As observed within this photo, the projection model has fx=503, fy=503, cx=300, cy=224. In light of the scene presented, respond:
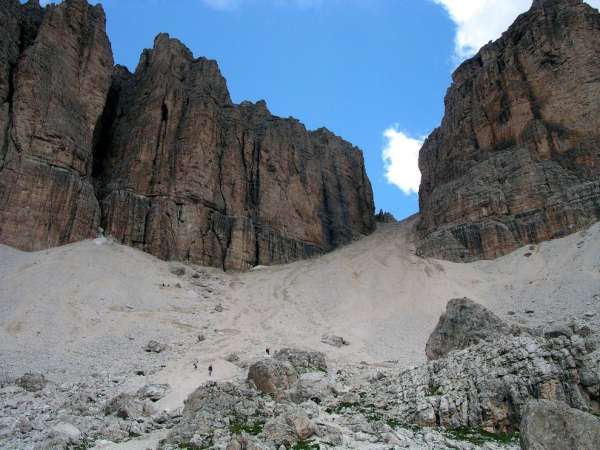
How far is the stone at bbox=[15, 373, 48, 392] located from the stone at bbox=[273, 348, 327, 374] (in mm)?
10475

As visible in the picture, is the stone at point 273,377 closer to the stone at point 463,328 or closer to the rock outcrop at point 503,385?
the rock outcrop at point 503,385

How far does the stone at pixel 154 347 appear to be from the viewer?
29814mm

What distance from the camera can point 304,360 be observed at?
2514cm

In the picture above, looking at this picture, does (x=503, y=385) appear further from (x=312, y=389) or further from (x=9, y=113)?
(x=9, y=113)

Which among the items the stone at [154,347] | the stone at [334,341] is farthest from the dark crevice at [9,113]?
the stone at [334,341]

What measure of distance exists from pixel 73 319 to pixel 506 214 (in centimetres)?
4097

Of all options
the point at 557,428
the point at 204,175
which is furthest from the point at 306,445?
the point at 204,175

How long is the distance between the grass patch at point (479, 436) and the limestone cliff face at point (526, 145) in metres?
37.9

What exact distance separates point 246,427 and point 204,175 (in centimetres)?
4604

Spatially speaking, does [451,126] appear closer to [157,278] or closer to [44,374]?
[157,278]

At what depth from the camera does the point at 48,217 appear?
4441cm

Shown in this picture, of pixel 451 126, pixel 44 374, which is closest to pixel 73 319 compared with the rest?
pixel 44 374

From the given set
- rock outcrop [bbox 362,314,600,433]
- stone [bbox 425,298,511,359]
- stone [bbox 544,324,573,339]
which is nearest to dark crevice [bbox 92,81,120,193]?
stone [bbox 425,298,511,359]

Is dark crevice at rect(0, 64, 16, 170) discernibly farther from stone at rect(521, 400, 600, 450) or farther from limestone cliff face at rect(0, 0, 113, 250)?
stone at rect(521, 400, 600, 450)
